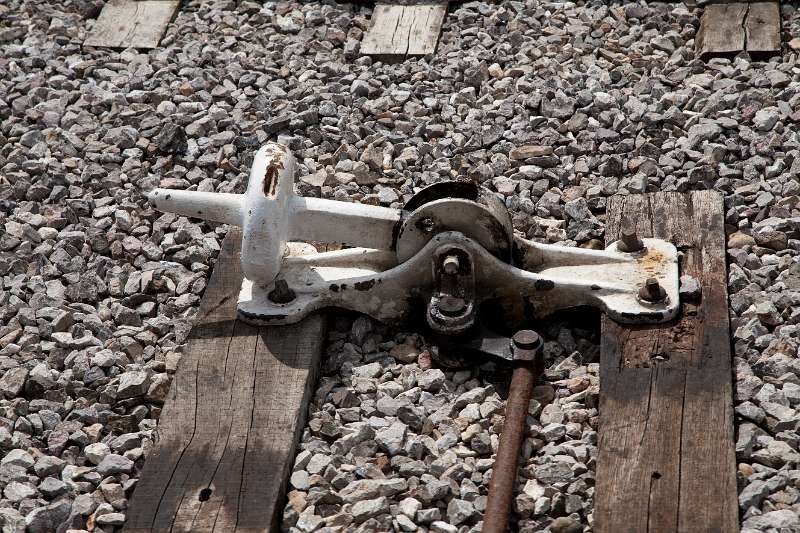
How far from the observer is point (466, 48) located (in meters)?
6.39

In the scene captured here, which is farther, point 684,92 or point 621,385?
point 684,92

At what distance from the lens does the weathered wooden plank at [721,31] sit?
6.07 m

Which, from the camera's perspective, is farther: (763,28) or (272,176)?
(763,28)

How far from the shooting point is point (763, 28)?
6.20 metres

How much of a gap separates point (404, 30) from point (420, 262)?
241 cm

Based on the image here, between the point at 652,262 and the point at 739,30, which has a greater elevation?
the point at 739,30

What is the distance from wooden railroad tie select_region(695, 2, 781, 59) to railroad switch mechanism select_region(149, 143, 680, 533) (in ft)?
5.80

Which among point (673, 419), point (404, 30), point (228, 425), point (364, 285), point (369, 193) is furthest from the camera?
point (404, 30)

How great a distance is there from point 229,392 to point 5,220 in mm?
1724

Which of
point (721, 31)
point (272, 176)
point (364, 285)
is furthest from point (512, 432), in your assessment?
point (721, 31)

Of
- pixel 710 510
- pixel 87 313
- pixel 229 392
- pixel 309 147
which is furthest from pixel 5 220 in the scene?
pixel 710 510

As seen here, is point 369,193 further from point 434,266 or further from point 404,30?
point 404,30

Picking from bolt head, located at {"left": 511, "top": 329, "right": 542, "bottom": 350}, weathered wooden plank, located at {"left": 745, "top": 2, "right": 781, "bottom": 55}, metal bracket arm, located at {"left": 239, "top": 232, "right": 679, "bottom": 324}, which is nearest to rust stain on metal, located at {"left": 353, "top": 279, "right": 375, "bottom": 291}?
metal bracket arm, located at {"left": 239, "top": 232, "right": 679, "bottom": 324}

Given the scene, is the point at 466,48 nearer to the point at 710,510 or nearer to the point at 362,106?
the point at 362,106
